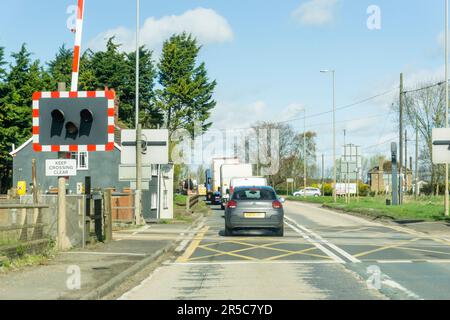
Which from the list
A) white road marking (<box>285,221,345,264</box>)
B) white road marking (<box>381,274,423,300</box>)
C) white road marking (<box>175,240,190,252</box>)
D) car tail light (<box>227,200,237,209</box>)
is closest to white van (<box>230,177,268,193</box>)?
white road marking (<box>285,221,345,264</box>)

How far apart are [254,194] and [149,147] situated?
7.91 metres

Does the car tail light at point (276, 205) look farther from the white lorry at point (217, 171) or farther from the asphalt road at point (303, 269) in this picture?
the white lorry at point (217, 171)

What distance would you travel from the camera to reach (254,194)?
20766 mm

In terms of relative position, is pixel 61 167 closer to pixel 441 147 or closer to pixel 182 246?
pixel 182 246

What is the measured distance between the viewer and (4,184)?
61.2 meters

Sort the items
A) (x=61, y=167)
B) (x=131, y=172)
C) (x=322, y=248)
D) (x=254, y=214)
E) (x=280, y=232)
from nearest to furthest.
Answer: (x=61, y=167)
(x=322, y=248)
(x=254, y=214)
(x=280, y=232)
(x=131, y=172)

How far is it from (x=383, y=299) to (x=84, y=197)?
8626mm

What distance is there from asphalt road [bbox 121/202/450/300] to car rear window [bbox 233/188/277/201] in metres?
1.25

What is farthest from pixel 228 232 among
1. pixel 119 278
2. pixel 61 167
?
pixel 119 278

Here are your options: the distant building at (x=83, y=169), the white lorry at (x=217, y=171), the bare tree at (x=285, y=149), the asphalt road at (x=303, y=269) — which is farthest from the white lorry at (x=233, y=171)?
the bare tree at (x=285, y=149)

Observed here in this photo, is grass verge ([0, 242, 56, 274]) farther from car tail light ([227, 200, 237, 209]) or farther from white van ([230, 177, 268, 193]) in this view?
white van ([230, 177, 268, 193])

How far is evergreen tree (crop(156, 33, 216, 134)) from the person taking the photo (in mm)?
70938

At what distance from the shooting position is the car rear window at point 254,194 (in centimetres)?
2045
